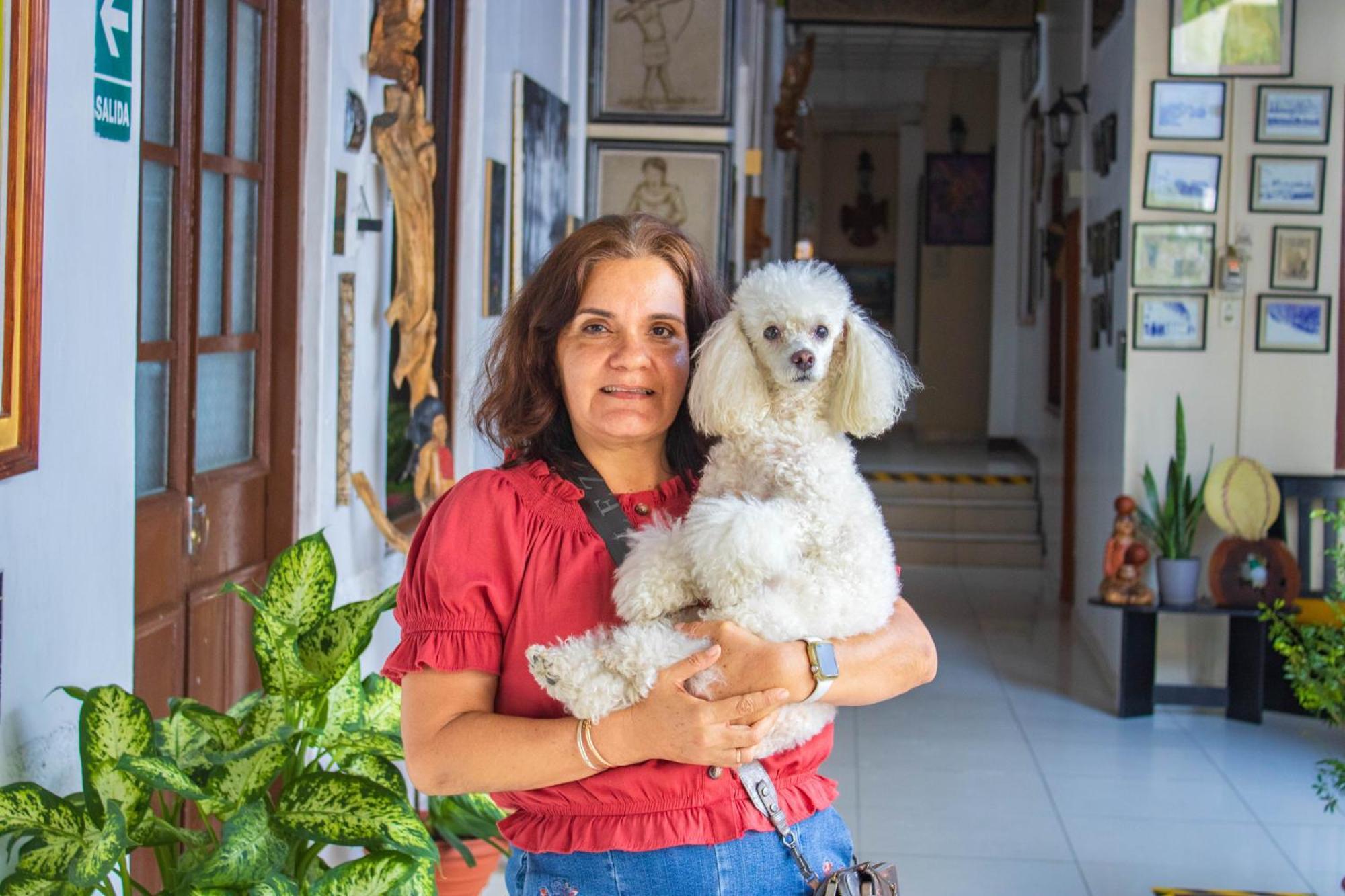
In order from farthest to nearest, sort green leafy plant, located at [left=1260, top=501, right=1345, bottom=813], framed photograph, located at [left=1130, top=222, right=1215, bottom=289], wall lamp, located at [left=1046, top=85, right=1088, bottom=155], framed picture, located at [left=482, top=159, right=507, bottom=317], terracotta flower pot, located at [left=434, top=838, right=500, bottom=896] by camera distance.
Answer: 1. wall lamp, located at [left=1046, top=85, right=1088, bottom=155]
2. framed photograph, located at [left=1130, top=222, right=1215, bottom=289]
3. framed picture, located at [left=482, top=159, right=507, bottom=317]
4. green leafy plant, located at [left=1260, top=501, right=1345, bottom=813]
5. terracotta flower pot, located at [left=434, top=838, right=500, bottom=896]

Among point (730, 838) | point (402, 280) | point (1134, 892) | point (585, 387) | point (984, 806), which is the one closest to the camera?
point (730, 838)

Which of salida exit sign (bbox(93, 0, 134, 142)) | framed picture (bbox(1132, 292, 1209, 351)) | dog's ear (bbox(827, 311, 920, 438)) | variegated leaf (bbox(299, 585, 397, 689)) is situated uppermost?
salida exit sign (bbox(93, 0, 134, 142))

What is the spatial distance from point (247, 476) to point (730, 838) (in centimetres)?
170

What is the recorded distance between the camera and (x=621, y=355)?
163 centimetres

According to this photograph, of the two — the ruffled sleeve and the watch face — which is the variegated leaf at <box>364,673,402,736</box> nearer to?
the ruffled sleeve

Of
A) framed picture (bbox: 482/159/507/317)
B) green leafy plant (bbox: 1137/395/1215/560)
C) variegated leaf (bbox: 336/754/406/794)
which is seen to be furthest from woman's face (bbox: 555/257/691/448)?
green leafy plant (bbox: 1137/395/1215/560)

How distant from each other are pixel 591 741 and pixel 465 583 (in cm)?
21

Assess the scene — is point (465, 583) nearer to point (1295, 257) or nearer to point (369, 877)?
point (369, 877)

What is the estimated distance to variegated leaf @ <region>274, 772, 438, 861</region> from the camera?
1891mm

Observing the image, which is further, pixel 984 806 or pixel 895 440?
pixel 895 440

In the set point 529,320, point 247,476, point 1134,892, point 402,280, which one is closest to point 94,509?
point 529,320

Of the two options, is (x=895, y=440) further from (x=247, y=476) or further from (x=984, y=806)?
(x=247, y=476)

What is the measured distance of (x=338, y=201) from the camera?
3105mm

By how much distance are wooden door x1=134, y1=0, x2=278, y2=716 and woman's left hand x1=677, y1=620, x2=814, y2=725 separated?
1.20 m
